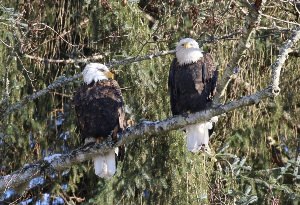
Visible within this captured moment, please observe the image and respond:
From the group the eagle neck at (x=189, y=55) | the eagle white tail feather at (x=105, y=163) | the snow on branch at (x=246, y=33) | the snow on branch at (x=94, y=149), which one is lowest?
the eagle white tail feather at (x=105, y=163)

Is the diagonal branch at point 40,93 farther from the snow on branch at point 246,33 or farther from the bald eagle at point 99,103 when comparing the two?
the snow on branch at point 246,33

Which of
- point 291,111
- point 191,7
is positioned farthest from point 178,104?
point 291,111

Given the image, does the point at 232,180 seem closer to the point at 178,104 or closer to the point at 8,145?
the point at 178,104

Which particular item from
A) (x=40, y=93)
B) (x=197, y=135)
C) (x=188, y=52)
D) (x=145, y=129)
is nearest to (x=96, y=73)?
(x=40, y=93)

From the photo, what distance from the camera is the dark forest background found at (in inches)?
227

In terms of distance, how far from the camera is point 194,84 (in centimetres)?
534

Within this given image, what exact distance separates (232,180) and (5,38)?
6.03 ft

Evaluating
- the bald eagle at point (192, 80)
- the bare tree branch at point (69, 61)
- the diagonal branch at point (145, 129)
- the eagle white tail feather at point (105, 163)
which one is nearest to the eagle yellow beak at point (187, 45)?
the bald eagle at point (192, 80)

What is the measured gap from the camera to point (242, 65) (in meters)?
6.34

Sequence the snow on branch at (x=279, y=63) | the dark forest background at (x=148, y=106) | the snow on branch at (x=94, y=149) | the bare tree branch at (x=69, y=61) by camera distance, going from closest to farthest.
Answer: the snow on branch at (x=279, y=63), the snow on branch at (x=94, y=149), the bare tree branch at (x=69, y=61), the dark forest background at (x=148, y=106)

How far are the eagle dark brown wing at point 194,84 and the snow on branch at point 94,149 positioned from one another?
69 centimetres

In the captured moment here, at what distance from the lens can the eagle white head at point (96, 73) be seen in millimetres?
Answer: 5340

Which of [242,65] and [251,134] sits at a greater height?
[242,65]

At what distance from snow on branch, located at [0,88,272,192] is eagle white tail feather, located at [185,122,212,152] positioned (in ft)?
1.74
